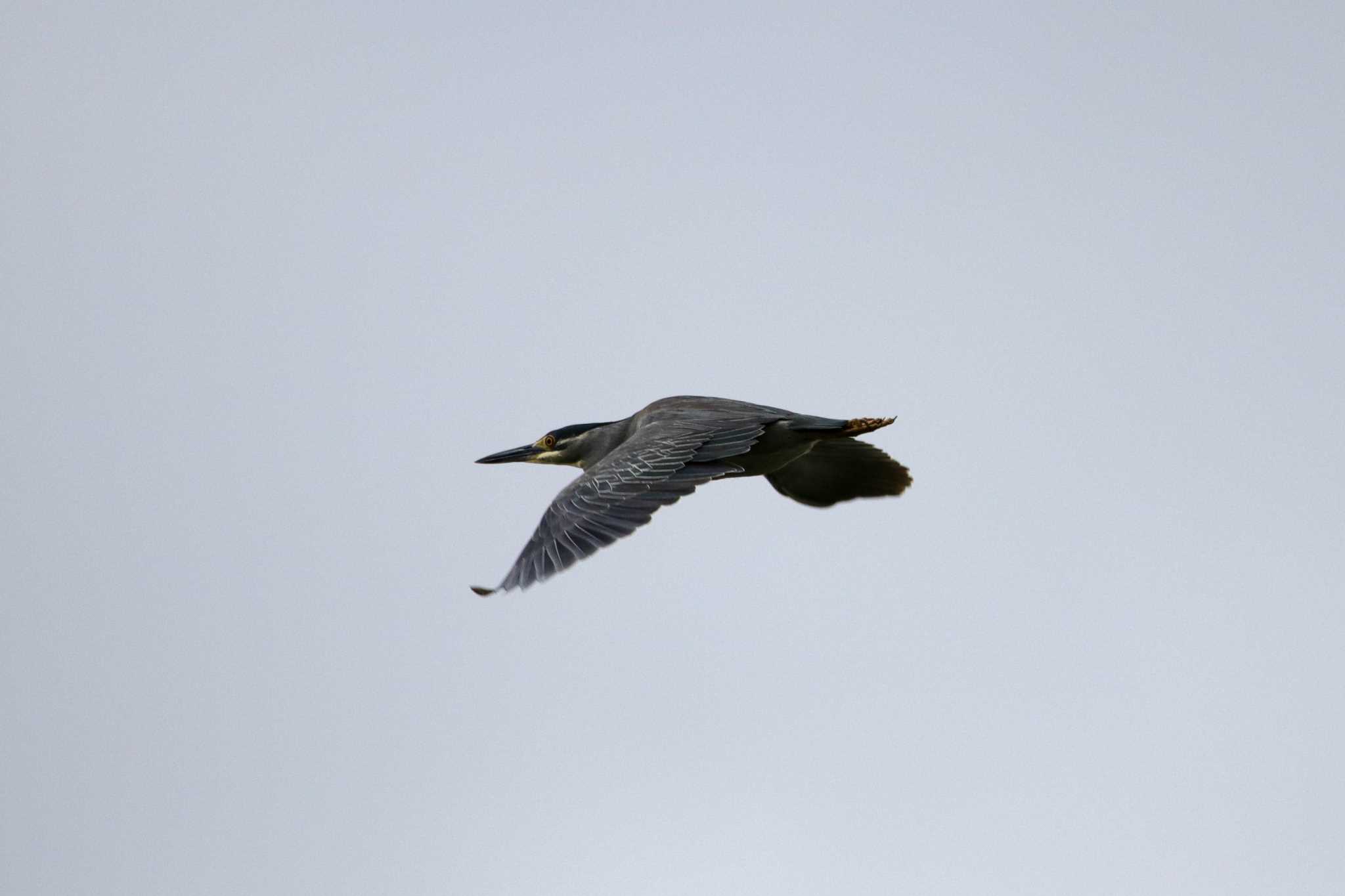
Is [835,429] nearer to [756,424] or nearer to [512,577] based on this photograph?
[756,424]

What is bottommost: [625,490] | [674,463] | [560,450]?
[625,490]

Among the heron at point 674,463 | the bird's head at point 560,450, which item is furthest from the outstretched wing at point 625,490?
the bird's head at point 560,450

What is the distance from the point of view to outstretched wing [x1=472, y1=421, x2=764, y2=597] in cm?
1184

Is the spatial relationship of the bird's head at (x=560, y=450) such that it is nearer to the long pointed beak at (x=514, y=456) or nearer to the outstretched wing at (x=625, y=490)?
the long pointed beak at (x=514, y=456)

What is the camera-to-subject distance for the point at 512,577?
11742 mm

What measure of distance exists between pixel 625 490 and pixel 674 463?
1.99 feet

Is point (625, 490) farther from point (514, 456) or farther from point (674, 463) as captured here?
point (514, 456)

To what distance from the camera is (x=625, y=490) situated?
495 inches

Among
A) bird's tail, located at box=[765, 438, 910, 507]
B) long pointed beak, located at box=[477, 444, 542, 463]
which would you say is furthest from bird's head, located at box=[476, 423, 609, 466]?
bird's tail, located at box=[765, 438, 910, 507]

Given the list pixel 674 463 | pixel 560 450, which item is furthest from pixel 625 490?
pixel 560 450

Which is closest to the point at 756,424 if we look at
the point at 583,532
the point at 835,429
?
the point at 835,429

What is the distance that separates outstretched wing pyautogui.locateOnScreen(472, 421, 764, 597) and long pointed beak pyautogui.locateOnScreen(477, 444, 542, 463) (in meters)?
2.55

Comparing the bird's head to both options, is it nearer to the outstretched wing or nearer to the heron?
the heron

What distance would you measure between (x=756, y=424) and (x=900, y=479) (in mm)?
2967
